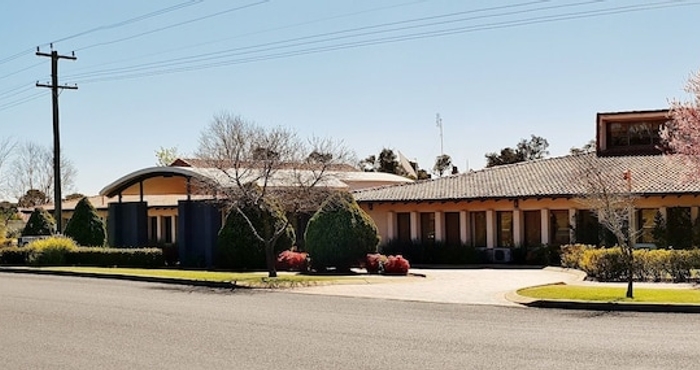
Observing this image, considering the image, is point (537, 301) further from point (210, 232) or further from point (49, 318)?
point (210, 232)

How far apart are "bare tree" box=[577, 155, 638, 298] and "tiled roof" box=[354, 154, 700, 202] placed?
0.70 feet

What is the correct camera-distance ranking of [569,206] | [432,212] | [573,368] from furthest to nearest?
1. [432,212]
2. [569,206]
3. [573,368]

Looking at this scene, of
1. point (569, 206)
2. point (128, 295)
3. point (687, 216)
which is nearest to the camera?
point (128, 295)

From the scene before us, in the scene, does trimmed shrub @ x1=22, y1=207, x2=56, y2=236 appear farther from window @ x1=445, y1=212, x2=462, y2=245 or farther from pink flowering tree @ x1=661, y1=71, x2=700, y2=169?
pink flowering tree @ x1=661, y1=71, x2=700, y2=169

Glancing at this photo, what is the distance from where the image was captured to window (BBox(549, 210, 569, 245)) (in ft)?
115

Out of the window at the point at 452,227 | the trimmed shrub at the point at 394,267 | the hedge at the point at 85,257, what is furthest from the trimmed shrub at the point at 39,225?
the trimmed shrub at the point at 394,267

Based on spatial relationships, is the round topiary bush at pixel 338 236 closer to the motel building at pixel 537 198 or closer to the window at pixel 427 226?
the motel building at pixel 537 198

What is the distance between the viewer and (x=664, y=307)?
17250mm

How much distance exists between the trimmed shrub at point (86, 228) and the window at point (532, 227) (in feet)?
65.2

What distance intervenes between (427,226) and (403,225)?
120cm

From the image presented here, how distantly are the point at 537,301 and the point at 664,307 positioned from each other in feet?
8.83

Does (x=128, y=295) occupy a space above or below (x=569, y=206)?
below

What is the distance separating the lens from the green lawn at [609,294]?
59.8 ft

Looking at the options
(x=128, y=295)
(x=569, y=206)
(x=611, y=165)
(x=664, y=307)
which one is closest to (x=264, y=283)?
(x=128, y=295)
